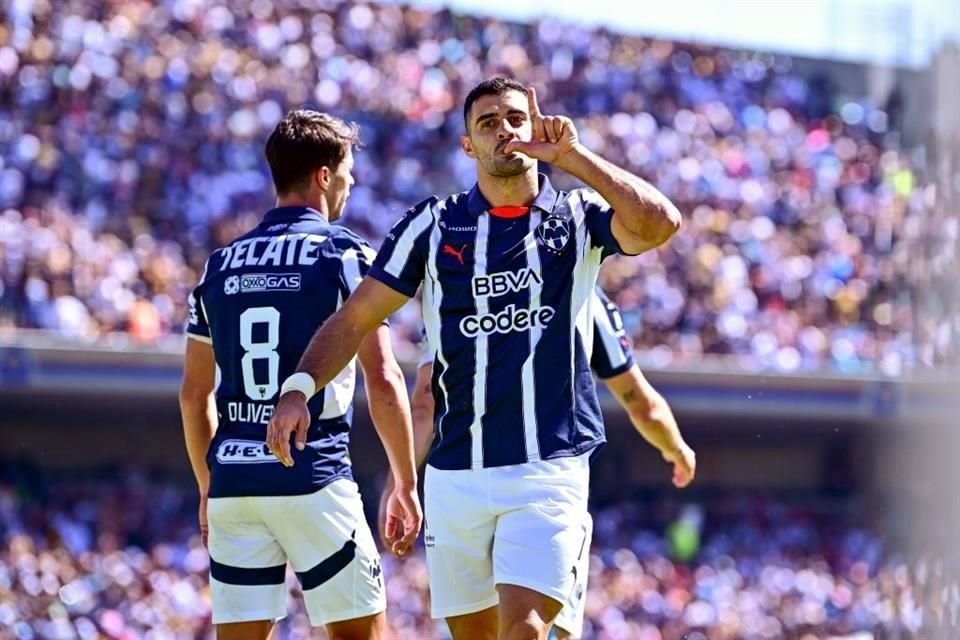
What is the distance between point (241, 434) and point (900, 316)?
17.9 m

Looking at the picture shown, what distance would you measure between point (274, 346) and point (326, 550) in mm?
732

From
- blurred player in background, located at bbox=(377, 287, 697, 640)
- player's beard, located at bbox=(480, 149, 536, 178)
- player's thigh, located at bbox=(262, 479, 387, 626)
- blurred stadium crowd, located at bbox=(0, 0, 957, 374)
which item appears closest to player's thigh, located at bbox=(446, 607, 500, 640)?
player's thigh, located at bbox=(262, 479, 387, 626)

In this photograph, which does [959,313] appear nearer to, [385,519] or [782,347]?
[385,519]

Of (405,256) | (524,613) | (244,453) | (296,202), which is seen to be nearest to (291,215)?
(296,202)

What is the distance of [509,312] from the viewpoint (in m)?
5.31

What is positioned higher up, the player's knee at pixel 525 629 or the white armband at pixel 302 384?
the white armband at pixel 302 384

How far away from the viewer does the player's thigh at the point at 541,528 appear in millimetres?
5133

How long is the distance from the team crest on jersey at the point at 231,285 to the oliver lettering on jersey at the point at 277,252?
1.8 inches

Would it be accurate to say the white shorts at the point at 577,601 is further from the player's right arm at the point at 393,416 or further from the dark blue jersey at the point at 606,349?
the dark blue jersey at the point at 606,349

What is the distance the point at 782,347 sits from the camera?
21.6 meters

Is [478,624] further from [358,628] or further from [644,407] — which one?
[644,407]

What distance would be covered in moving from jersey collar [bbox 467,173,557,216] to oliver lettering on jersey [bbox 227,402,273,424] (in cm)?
99

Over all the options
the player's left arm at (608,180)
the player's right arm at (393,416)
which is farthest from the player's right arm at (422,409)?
the player's left arm at (608,180)

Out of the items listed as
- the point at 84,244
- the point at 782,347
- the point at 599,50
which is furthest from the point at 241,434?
the point at 599,50
